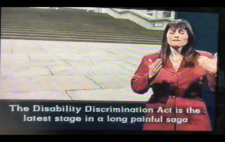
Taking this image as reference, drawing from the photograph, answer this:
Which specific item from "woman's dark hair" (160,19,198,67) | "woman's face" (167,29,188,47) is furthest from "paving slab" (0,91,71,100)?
"woman's face" (167,29,188,47)

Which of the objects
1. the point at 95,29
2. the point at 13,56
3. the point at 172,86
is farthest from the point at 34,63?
the point at 172,86

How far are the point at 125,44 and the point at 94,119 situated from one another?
3.42 feet

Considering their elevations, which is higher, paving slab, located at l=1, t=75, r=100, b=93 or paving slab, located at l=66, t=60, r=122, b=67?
paving slab, located at l=66, t=60, r=122, b=67

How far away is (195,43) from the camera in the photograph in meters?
3.67

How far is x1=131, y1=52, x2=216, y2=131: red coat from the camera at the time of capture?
363 cm

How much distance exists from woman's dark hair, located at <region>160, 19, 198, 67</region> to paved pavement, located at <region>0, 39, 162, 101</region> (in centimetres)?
12

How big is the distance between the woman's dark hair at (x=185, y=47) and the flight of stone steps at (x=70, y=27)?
0.33 ft

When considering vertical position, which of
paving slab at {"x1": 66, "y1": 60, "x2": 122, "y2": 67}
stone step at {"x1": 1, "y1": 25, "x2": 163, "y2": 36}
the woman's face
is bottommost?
paving slab at {"x1": 66, "y1": 60, "x2": 122, "y2": 67}

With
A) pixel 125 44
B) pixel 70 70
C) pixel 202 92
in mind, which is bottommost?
pixel 202 92

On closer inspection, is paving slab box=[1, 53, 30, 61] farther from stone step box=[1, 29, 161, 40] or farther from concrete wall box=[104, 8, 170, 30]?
concrete wall box=[104, 8, 170, 30]

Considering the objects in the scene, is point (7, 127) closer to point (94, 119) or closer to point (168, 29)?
point (94, 119)

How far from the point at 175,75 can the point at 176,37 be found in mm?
495

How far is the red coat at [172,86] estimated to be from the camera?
3.63m

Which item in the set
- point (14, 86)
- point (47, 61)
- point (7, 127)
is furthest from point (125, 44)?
point (7, 127)
